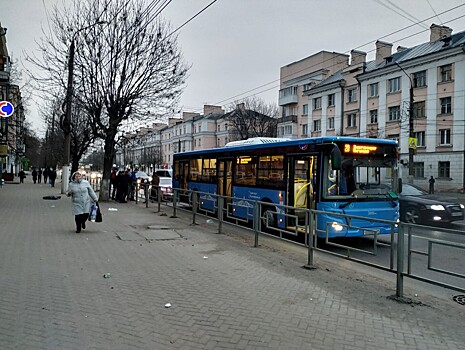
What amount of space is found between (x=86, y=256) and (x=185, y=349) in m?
4.58

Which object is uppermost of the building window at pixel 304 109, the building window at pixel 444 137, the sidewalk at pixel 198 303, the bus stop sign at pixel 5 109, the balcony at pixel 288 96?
the balcony at pixel 288 96

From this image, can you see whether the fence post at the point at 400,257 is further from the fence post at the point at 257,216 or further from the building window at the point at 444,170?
the building window at the point at 444,170

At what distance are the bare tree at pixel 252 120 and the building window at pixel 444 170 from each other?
74.0ft

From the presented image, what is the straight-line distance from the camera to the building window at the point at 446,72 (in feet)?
115

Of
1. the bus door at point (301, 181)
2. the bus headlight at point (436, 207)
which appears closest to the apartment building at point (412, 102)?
the bus headlight at point (436, 207)

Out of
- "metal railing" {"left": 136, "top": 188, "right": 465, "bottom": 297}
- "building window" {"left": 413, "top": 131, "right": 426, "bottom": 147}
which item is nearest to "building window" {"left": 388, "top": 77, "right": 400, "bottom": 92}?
"building window" {"left": 413, "top": 131, "right": 426, "bottom": 147}

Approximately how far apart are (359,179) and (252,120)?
142ft

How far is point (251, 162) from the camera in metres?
12.8

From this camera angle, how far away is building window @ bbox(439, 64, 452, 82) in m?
34.9

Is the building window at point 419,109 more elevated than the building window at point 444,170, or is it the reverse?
the building window at point 419,109

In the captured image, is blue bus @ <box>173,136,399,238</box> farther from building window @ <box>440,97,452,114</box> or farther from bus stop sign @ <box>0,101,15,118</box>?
building window @ <box>440,97,452,114</box>

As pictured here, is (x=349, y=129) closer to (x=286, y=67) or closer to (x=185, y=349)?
(x=286, y=67)

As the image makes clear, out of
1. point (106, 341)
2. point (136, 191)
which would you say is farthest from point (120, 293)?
point (136, 191)

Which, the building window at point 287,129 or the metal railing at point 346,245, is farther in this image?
the building window at point 287,129
